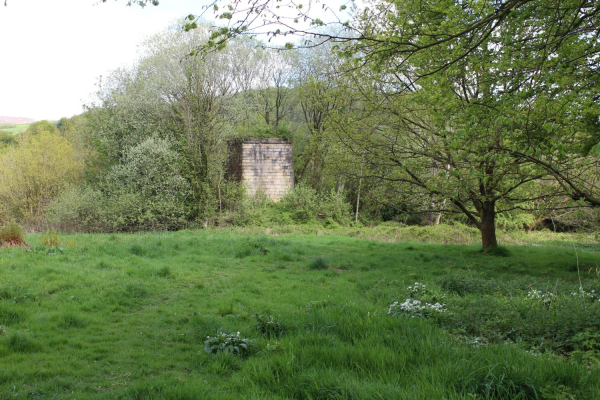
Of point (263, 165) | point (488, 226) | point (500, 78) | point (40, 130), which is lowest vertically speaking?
point (488, 226)

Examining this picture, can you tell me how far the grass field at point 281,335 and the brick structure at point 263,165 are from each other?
54.9 feet

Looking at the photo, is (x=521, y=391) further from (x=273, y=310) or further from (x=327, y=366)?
(x=273, y=310)

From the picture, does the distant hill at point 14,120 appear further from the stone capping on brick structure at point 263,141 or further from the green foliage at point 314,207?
the green foliage at point 314,207

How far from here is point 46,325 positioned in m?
4.63

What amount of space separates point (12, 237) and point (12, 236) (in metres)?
0.03

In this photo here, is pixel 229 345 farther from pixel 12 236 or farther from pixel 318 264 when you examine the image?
pixel 12 236

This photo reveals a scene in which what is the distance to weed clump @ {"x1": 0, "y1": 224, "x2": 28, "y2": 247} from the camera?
1023 cm

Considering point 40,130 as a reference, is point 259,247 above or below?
below

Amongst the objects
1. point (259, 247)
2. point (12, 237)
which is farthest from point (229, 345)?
point (12, 237)

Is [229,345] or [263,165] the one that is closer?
[229,345]

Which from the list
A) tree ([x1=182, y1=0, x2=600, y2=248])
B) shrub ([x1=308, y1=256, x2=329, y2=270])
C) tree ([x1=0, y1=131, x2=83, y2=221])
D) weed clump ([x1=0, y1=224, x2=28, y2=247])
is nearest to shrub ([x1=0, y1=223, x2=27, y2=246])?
weed clump ([x1=0, y1=224, x2=28, y2=247])

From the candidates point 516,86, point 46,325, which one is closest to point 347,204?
point 516,86

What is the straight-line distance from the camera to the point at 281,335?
4113 mm

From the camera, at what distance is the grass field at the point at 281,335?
107 inches
